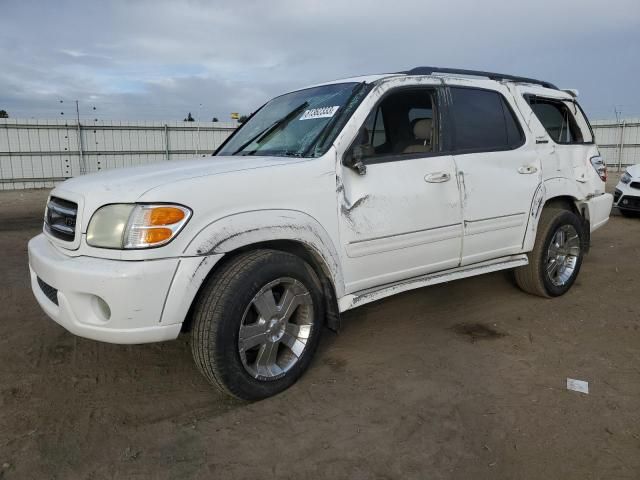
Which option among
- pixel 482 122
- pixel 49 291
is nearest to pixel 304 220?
pixel 49 291

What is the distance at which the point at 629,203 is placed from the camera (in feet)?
31.4

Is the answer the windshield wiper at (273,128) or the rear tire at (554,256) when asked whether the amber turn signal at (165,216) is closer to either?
the windshield wiper at (273,128)

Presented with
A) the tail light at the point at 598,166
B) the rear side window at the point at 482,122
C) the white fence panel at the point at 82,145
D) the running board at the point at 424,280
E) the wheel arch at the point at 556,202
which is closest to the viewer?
the running board at the point at 424,280

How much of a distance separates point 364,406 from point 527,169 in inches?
98.3

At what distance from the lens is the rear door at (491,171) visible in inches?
149

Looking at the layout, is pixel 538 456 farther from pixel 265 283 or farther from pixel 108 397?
pixel 108 397

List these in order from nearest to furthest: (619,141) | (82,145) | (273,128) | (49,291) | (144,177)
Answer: (144,177), (49,291), (273,128), (82,145), (619,141)

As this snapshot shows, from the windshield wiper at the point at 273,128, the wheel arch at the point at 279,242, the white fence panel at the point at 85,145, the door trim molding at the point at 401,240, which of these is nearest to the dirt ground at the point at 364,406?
Answer: the wheel arch at the point at 279,242

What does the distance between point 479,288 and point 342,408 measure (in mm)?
2715

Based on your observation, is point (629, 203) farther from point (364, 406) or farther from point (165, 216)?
point (165, 216)

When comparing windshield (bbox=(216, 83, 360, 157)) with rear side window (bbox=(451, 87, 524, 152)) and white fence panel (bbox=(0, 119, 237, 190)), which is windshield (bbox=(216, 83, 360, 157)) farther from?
white fence panel (bbox=(0, 119, 237, 190))

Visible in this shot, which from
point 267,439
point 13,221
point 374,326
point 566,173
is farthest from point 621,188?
point 13,221

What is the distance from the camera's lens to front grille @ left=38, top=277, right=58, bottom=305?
111 inches

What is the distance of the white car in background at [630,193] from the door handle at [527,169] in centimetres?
662
